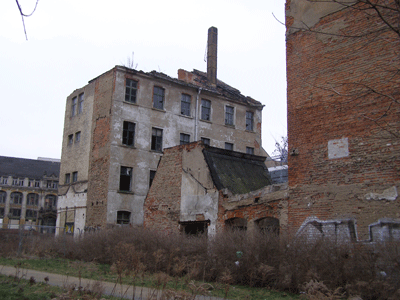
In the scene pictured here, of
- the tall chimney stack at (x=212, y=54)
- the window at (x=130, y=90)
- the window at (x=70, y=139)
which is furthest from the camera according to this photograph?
the tall chimney stack at (x=212, y=54)

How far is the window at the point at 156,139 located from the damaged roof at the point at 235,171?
10516 millimetres

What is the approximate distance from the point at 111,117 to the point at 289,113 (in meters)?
16.5

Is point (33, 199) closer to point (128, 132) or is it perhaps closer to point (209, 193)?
point (128, 132)

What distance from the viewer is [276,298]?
9.72 metres

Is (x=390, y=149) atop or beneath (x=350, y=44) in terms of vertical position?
beneath

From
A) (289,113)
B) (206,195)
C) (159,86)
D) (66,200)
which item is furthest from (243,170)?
(66,200)

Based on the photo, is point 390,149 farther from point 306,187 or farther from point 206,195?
point 206,195

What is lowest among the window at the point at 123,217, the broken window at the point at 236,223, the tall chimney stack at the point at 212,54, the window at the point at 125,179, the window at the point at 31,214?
the broken window at the point at 236,223

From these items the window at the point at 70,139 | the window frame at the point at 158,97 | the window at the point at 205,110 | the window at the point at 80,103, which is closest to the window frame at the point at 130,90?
the window frame at the point at 158,97

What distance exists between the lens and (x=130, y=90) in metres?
29.2

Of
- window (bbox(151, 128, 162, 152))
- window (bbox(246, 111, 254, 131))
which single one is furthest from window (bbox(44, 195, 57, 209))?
window (bbox(246, 111, 254, 131))

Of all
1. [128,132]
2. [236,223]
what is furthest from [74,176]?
[236,223]

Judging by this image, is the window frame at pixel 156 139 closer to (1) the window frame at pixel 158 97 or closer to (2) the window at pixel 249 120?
(1) the window frame at pixel 158 97

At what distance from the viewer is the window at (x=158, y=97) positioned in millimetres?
30266
